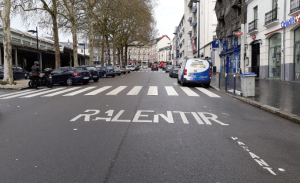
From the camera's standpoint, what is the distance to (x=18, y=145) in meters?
4.47

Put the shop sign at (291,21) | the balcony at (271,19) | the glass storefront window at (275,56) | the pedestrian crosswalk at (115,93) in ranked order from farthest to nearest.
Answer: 1. the glass storefront window at (275,56)
2. the balcony at (271,19)
3. the shop sign at (291,21)
4. the pedestrian crosswalk at (115,93)

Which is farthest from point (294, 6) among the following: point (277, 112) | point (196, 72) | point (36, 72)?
point (36, 72)

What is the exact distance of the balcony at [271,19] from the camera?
1923 cm

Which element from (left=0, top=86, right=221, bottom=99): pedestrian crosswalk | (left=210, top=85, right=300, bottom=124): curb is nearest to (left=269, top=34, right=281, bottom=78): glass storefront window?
(left=0, top=86, right=221, bottom=99): pedestrian crosswalk

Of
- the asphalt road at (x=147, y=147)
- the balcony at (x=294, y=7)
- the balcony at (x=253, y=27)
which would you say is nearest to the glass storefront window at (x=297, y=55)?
the balcony at (x=294, y=7)

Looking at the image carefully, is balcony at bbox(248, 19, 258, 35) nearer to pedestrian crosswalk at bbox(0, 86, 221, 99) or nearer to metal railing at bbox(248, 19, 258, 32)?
metal railing at bbox(248, 19, 258, 32)

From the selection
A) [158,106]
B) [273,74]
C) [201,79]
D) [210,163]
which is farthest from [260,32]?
[210,163]

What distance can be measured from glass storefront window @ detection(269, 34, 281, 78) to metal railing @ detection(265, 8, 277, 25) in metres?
1.24

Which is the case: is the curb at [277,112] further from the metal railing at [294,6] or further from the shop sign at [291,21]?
the metal railing at [294,6]

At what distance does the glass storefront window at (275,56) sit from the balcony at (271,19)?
1061 millimetres

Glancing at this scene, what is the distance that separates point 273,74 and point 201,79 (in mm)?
7987

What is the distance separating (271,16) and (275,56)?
3062 millimetres

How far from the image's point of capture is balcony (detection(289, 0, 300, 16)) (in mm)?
16344

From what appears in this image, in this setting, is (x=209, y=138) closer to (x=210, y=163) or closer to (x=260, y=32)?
(x=210, y=163)
